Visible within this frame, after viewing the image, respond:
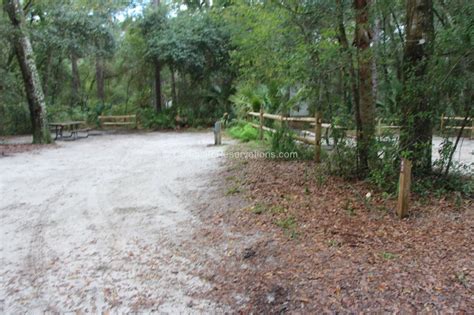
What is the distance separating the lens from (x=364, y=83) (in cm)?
586

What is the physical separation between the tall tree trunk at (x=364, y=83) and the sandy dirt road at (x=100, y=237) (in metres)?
2.74

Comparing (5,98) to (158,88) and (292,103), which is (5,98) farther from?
(292,103)

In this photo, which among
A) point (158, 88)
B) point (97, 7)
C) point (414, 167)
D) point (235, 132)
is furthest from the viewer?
point (158, 88)

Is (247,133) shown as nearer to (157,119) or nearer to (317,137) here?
(317,137)

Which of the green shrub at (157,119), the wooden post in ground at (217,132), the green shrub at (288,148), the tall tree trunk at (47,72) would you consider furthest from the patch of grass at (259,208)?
the tall tree trunk at (47,72)

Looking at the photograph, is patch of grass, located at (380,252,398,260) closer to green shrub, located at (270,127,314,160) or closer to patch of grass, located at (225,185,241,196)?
patch of grass, located at (225,185,241,196)

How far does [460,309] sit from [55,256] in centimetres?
380

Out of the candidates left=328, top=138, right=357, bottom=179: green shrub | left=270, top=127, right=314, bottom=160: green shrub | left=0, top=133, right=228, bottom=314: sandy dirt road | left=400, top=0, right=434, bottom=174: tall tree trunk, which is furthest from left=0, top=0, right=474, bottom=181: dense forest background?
left=0, top=133, right=228, bottom=314: sandy dirt road

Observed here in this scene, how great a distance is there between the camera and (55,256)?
4.08 meters

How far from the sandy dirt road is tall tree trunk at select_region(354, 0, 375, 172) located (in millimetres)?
2739

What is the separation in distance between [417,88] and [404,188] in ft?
4.27

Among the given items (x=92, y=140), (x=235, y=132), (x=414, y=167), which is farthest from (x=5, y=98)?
(x=414, y=167)

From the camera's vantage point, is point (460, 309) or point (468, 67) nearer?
point (460, 309)

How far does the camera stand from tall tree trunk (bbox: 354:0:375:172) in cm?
541
